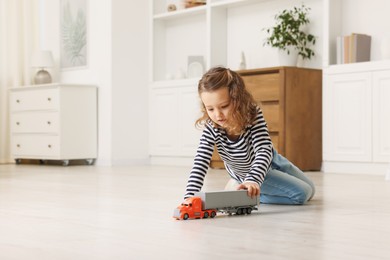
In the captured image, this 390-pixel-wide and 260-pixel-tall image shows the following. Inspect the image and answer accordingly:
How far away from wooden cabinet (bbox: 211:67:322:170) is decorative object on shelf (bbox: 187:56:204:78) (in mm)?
906

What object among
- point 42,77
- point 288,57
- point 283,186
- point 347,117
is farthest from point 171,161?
point 283,186

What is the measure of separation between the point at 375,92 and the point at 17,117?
359 centimetres

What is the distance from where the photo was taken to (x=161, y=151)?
6406 mm

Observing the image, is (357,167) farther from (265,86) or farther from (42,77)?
(42,77)

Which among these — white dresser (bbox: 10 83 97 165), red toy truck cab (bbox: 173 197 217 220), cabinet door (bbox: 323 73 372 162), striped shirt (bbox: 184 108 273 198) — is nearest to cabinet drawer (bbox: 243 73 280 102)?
cabinet door (bbox: 323 73 372 162)

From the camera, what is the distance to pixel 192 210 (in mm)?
2150

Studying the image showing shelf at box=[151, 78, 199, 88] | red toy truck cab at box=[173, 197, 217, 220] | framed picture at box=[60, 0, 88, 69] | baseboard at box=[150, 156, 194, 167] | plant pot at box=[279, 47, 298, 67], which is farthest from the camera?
framed picture at box=[60, 0, 88, 69]

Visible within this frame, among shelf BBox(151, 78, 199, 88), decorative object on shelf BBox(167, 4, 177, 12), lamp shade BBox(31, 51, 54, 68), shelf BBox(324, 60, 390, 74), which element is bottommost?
shelf BBox(151, 78, 199, 88)

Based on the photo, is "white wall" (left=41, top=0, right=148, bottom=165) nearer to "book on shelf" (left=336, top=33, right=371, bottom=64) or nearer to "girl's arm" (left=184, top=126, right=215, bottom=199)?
"book on shelf" (left=336, top=33, right=371, bottom=64)

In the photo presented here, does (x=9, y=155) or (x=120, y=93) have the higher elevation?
(x=120, y=93)

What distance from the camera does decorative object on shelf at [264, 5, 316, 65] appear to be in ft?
17.3

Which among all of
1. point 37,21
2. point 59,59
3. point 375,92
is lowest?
point 375,92

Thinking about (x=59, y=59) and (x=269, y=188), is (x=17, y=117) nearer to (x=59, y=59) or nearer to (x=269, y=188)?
(x=59, y=59)

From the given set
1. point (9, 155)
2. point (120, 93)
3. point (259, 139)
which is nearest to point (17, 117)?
point (9, 155)
